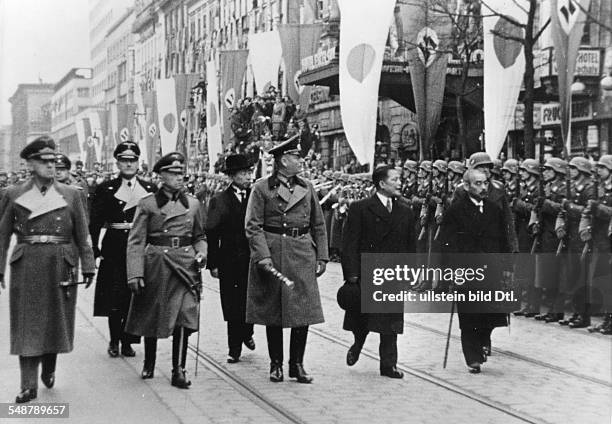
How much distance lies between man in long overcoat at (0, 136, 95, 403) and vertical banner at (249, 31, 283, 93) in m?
14.3

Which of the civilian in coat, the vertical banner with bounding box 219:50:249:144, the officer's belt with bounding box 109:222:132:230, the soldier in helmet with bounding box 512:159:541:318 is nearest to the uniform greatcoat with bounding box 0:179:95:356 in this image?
the officer's belt with bounding box 109:222:132:230

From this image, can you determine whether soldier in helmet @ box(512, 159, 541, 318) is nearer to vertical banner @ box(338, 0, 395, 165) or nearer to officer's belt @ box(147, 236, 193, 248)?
vertical banner @ box(338, 0, 395, 165)

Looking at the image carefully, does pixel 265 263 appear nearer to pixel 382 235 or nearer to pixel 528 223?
pixel 382 235

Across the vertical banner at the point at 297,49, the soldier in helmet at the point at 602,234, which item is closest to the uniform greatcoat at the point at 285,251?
the soldier in helmet at the point at 602,234

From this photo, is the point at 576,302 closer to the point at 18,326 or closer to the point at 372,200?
the point at 372,200

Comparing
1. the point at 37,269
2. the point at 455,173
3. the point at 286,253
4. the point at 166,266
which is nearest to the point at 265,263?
the point at 286,253

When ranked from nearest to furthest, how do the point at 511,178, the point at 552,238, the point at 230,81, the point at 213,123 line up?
the point at 552,238, the point at 511,178, the point at 230,81, the point at 213,123

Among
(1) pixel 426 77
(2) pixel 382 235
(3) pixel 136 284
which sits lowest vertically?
(3) pixel 136 284

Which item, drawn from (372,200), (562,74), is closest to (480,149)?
(562,74)

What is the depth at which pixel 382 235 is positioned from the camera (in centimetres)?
890

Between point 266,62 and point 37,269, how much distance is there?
51.2 ft

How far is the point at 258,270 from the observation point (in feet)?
28.8

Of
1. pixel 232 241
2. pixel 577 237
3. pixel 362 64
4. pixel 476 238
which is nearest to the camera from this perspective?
pixel 476 238

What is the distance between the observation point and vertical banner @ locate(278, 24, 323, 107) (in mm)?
21970
